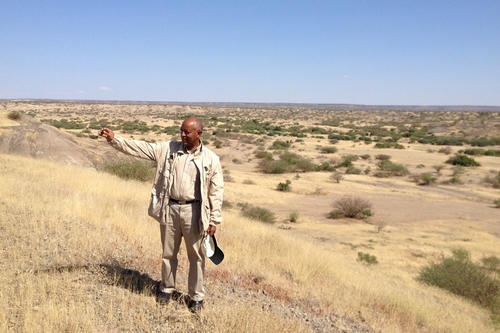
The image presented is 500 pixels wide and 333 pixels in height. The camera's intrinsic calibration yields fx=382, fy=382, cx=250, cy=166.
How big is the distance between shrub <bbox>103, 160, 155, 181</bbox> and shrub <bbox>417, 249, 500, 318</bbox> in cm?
991

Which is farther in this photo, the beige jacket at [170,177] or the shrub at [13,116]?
the shrub at [13,116]

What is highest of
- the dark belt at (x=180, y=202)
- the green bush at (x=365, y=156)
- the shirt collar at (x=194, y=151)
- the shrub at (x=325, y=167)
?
the shirt collar at (x=194, y=151)

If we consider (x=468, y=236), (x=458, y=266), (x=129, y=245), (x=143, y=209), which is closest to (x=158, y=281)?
(x=129, y=245)

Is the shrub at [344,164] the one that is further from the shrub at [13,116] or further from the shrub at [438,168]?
the shrub at [13,116]

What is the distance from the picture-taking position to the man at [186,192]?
3635 mm

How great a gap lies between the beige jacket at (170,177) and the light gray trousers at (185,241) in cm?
8

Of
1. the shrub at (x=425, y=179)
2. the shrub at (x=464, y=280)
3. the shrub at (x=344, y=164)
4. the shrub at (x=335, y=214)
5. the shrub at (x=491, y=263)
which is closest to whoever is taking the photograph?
the shrub at (x=464, y=280)

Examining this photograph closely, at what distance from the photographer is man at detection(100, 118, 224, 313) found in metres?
3.63

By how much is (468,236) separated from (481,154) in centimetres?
2391

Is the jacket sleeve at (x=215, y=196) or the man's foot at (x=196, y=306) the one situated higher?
the jacket sleeve at (x=215, y=196)

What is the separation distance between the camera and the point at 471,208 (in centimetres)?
1688

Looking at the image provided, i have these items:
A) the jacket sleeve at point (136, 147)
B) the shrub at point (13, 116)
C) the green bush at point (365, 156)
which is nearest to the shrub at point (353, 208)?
the jacket sleeve at point (136, 147)

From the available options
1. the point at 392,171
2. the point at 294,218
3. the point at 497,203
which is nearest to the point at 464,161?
the point at 392,171

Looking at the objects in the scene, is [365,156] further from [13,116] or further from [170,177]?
[170,177]
